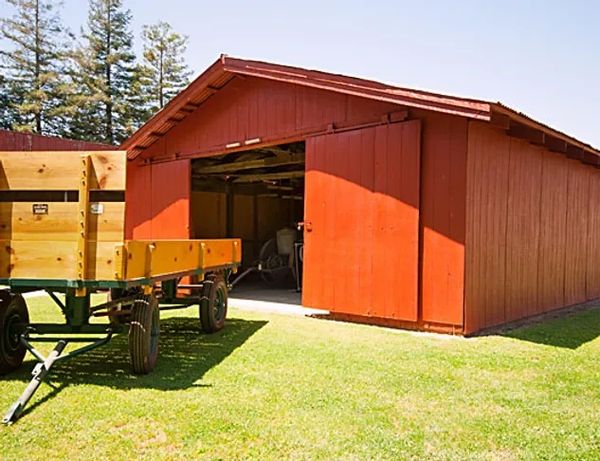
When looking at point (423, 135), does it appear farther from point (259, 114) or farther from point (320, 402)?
point (320, 402)

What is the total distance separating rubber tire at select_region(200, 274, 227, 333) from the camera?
6.03 m

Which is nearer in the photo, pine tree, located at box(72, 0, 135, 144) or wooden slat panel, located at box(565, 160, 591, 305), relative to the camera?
wooden slat panel, located at box(565, 160, 591, 305)

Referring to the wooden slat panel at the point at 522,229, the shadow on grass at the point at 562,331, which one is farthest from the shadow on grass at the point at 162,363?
the wooden slat panel at the point at 522,229

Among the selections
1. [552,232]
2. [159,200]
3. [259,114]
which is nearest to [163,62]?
[159,200]

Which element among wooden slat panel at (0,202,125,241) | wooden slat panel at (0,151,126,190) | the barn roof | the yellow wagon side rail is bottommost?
the yellow wagon side rail

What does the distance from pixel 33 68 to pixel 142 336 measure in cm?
2548

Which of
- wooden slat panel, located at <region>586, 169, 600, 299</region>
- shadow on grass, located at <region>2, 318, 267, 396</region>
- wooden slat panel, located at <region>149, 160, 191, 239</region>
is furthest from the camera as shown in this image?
wooden slat panel, located at <region>586, 169, 600, 299</region>

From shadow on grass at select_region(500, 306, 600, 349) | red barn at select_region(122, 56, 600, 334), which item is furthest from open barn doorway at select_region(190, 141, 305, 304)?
shadow on grass at select_region(500, 306, 600, 349)

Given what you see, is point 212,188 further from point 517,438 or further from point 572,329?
point 517,438

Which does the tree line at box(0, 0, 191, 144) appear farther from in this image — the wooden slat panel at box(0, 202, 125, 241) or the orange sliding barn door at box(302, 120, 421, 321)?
the wooden slat panel at box(0, 202, 125, 241)

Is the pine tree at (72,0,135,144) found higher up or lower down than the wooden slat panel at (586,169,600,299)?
higher up

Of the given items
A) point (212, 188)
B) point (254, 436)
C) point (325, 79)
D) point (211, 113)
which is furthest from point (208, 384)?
point (212, 188)

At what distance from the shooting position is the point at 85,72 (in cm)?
2656

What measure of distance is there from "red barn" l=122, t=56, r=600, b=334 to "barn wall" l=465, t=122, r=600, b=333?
29 mm
